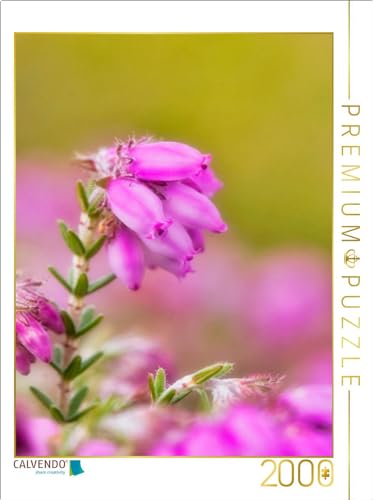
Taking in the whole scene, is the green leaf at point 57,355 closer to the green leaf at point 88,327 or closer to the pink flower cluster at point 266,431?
the green leaf at point 88,327

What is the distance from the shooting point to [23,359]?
1.57 metres

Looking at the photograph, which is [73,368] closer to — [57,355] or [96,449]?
[57,355]

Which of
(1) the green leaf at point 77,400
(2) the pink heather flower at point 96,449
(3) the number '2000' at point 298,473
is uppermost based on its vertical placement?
(1) the green leaf at point 77,400

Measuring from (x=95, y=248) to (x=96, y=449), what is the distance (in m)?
0.32

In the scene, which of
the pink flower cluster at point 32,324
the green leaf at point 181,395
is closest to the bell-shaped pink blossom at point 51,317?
the pink flower cluster at point 32,324

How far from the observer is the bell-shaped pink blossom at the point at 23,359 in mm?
1569

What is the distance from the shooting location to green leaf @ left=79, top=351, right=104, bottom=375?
1552 mm

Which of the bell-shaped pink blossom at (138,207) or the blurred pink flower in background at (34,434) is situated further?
the blurred pink flower in background at (34,434)

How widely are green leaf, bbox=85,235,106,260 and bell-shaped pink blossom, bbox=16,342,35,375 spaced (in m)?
0.18

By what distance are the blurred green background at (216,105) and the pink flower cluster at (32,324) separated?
220mm

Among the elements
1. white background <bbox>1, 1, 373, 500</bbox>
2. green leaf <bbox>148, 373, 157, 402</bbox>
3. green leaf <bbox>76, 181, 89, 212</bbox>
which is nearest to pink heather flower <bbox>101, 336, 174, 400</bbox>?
green leaf <bbox>148, 373, 157, 402</bbox>

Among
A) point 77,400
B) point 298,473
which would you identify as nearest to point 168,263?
point 77,400

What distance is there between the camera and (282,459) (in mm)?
1573

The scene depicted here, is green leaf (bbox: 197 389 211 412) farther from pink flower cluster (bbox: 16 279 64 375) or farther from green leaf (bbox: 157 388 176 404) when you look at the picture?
pink flower cluster (bbox: 16 279 64 375)
